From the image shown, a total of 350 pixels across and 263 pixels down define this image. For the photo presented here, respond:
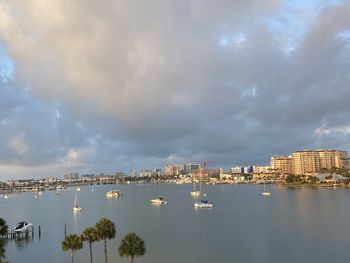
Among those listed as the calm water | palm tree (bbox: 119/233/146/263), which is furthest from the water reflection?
palm tree (bbox: 119/233/146/263)

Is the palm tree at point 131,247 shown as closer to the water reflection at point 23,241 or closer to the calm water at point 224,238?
the calm water at point 224,238

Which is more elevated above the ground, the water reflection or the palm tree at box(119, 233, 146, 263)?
the palm tree at box(119, 233, 146, 263)

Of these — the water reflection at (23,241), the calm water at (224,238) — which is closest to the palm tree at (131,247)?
the calm water at (224,238)

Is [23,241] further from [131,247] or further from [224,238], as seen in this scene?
[131,247]

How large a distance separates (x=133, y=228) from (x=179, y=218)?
793 inches

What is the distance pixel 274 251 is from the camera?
60.8 meters

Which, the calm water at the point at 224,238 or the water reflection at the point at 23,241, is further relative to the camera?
the water reflection at the point at 23,241

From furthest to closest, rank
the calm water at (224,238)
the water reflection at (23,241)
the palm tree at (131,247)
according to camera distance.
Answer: the water reflection at (23,241)
the calm water at (224,238)
the palm tree at (131,247)

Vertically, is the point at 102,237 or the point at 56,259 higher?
the point at 102,237

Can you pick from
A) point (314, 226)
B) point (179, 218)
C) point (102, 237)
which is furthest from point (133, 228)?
point (102, 237)

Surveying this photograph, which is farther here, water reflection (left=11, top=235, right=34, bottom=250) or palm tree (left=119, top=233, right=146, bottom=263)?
water reflection (left=11, top=235, right=34, bottom=250)

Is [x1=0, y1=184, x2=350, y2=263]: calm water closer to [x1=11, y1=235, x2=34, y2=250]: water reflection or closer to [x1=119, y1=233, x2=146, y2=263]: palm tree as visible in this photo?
[x1=11, y1=235, x2=34, y2=250]: water reflection

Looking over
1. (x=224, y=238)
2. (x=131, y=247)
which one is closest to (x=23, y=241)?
(x=224, y=238)

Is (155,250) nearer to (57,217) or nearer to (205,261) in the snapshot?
(205,261)
